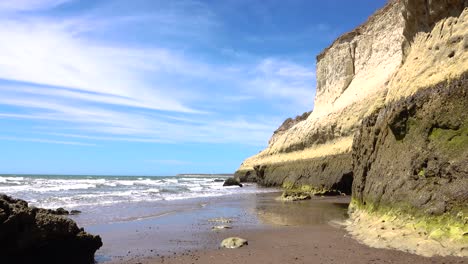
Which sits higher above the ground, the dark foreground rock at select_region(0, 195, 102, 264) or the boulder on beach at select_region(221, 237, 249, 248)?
the dark foreground rock at select_region(0, 195, 102, 264)

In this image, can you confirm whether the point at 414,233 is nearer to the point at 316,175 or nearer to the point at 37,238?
the point at 37,238

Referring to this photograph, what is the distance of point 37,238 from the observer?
7582 millimetres

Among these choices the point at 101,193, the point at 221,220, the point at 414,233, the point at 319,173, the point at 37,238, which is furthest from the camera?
→ the point at 101,193

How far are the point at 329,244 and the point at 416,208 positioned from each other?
6.88 ft

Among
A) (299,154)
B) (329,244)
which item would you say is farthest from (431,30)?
(299,154)

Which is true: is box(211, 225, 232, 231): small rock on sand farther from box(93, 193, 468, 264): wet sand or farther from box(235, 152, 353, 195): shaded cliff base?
box(235, 152, 353, 195): shaded cliff base

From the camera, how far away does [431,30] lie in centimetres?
1194

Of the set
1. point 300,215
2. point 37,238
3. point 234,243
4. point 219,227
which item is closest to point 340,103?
point 300,215

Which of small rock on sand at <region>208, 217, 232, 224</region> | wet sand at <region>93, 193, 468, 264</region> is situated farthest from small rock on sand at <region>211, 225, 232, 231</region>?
small rock on sand at <region>208, 217, 232, 224</region>

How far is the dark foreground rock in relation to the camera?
725 centimetres

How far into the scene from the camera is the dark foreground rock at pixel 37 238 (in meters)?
7.25

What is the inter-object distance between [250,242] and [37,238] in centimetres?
492

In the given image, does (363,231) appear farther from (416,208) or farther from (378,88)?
(378,88)

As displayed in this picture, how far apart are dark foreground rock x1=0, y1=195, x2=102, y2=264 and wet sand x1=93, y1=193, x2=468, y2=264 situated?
703mm
